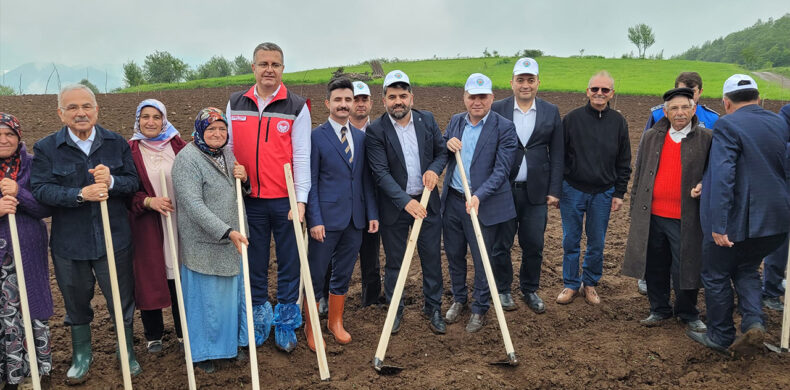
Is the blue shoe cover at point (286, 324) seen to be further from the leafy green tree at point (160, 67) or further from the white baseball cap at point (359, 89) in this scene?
the leafy green tree at point (160, 67)

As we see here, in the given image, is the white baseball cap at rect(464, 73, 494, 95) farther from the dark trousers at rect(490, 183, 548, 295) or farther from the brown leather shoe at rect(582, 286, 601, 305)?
the brown leather shoe at rect(582, 286, 601, 305)

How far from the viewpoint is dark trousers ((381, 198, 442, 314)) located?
4.67 metres

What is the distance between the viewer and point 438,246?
4.78 m

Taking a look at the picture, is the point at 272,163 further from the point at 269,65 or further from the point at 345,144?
the point at 269,65

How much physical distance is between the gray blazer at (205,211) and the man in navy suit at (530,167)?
2.57 metres

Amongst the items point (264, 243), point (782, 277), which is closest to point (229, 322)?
point (264, 243)

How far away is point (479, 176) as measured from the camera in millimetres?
4594

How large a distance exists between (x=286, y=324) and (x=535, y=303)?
2.54 meters

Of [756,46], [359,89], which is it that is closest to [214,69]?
[359,89]

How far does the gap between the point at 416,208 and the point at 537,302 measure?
1.85 metres

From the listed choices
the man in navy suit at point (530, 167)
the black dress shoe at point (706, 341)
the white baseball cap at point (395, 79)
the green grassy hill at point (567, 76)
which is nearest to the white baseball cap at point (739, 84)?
the man in navy suit at point (530, 167)

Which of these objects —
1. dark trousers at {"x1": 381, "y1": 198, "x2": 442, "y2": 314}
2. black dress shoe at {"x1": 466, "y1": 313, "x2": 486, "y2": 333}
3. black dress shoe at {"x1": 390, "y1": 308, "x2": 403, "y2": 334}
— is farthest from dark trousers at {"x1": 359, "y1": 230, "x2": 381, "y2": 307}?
black dress shoe at {"x1": 466, "y1": 313, "x2": 486, "y2": 333}

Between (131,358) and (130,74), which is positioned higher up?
(130,74)

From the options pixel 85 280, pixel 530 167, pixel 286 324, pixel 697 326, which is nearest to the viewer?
pixel 85 280
